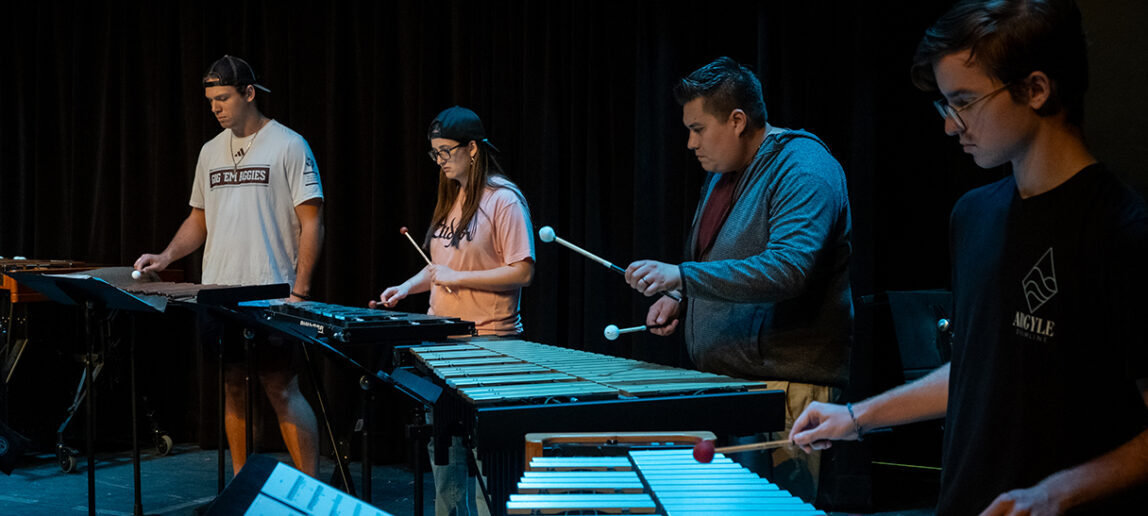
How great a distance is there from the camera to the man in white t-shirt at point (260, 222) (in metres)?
3.86

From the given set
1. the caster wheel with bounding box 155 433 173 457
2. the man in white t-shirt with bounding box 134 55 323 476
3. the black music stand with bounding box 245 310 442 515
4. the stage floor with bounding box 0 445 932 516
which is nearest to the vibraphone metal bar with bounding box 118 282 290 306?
the man in white t-shirt with bounding box 134 55 323 476

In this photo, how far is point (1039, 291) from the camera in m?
1.32

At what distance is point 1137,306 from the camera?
120 cm

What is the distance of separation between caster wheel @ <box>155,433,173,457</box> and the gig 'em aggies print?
202 inches

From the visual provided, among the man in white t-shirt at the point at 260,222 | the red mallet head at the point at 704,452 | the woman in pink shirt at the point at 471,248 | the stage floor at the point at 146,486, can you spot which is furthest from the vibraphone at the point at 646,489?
the stage floor at the point at 146,486

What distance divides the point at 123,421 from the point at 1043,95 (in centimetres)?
575

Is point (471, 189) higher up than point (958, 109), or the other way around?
point (958, 109)

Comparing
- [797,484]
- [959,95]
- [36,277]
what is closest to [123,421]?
[36,277]

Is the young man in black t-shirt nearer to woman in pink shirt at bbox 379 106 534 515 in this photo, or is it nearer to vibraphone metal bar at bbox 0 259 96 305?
woman in pink shirt at bbox 379 106 534 515

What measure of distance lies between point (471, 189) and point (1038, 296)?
95.2 inches

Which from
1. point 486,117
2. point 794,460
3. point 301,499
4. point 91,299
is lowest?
point 794,460

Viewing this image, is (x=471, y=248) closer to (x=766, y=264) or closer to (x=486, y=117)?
(x=766, y=264)

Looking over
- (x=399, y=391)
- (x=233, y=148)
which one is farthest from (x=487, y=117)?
(x=399, y=391)

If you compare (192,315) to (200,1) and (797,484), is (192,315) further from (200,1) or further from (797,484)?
Answer: (797,484)
